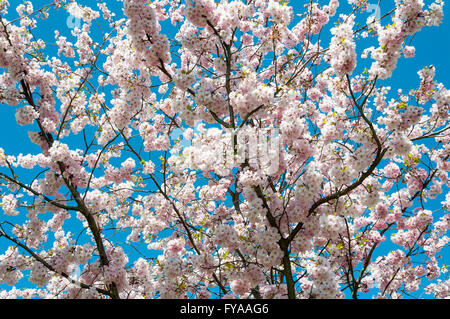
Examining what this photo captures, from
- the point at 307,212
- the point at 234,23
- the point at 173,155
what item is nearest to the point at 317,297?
the point at 307,212

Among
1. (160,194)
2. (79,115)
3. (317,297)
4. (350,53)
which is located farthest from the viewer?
(160,194)

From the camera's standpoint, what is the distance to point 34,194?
23.0 feet

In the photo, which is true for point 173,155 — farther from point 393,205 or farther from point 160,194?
point 393,205

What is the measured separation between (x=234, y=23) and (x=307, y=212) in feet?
11.1

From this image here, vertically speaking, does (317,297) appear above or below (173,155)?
below

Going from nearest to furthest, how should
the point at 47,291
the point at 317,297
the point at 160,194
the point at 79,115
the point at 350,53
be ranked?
the point at 350,53
the point at 317,297
the point at 79,115
the point at 160,194
the point at 47,291

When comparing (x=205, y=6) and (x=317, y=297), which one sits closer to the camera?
(x=317, y=297)

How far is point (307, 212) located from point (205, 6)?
150 inches

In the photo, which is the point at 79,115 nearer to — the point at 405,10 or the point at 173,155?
the point at 173,155

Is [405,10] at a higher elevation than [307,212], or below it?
higher

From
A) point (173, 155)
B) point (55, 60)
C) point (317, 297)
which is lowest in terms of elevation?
point (317, 297)

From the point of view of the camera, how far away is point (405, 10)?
5188 mm

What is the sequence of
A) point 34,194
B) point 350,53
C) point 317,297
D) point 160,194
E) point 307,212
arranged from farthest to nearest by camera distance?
point 160,194 < point 34,194 < point 307,212 < point 317,297 < point 350,53

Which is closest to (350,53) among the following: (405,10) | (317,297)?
(405,10)
